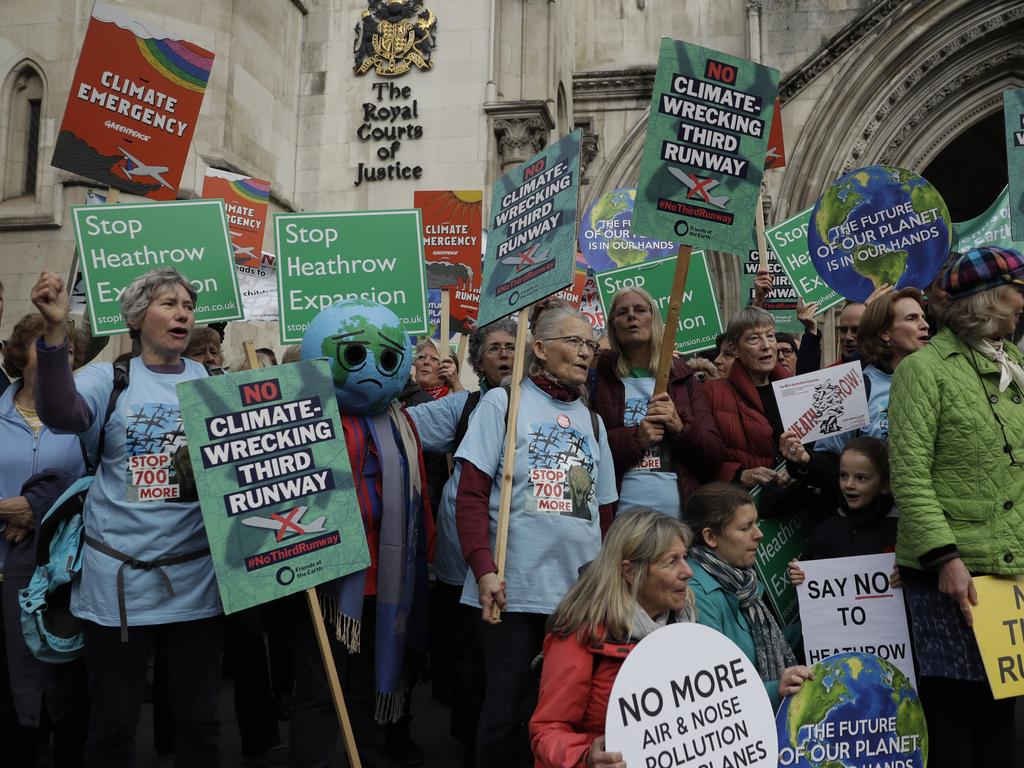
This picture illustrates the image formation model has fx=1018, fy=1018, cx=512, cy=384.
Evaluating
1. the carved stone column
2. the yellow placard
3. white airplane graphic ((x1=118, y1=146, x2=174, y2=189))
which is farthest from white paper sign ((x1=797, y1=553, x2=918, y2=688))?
the carved stone column

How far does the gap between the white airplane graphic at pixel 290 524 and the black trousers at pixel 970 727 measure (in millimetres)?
2322

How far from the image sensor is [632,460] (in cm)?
443

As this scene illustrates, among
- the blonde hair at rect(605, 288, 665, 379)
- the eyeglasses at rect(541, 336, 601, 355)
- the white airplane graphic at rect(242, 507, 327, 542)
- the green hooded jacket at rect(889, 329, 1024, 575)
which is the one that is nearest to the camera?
the green hooded jacket at rect(889, 329, 1024, 575)

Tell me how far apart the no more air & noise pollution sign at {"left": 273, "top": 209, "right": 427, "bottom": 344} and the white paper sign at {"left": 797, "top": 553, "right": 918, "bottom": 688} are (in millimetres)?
2321

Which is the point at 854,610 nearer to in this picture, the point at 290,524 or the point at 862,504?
the point at 862,504

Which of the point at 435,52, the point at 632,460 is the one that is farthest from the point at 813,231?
the point at 435,52

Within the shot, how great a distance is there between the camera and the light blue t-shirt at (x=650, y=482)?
14.7 feet

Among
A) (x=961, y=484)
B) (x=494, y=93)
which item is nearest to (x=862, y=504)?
(x=961, y=484)

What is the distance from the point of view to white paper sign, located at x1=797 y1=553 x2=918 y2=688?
3.86 m

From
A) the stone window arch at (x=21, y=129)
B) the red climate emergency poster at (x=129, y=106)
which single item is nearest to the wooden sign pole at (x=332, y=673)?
the red climate emergency poster at (x=129, y=106)

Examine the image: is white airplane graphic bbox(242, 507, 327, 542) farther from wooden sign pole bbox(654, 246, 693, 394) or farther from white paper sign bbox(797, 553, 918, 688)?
white paper sign bbox(797, 553, 918, 688)

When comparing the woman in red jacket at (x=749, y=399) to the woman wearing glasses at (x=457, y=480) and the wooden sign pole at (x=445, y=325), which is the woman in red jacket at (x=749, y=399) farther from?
the wooden sign pole at (x=445, y=325)

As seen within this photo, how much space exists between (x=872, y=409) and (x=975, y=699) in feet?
4.52

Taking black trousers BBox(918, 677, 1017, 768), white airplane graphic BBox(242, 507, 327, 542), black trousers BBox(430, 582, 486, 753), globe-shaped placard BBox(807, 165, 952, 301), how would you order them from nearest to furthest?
black trousers BBox(918, 677, 1017, 768)
white airplane graphic BBox(242, 507, 327, 542)
black trousers BBox(430, 582, 486, 753)
globe-shaped placard BBox(807, 165, 952, 301)
